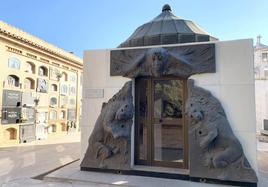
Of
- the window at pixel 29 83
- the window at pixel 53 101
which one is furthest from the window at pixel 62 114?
the window at pixel 29 83

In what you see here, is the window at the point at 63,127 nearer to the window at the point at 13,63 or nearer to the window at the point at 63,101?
the window at the point at 63,101

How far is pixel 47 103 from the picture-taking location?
1227 centimetres

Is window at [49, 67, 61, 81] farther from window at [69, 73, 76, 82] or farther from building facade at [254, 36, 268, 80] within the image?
building facade at [254, 36, 268, 80]

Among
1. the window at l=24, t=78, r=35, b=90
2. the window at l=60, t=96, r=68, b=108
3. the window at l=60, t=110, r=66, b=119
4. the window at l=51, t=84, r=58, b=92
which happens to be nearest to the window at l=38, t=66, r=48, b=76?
the window at l=24, t=78, r=35, b=90

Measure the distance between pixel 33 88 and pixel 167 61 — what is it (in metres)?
9.60

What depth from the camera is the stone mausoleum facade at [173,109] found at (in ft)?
11.6

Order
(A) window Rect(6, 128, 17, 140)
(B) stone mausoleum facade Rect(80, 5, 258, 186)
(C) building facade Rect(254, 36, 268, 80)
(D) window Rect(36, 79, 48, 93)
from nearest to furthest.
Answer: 1. (B) stone mausoleum facade Rect(80, 5, 258, 186)
2. (A) window Rect(6, 128, 17, 140)
3. (D) window Rect(36, 79, 48, 93)
4. (C) building facade Rect(254, 36, 268, 80)

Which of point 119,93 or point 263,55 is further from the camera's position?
point 263,55

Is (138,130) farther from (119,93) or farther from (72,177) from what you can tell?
(72,177)

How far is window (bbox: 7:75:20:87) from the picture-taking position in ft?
32.1

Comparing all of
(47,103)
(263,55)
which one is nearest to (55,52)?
(47,103)

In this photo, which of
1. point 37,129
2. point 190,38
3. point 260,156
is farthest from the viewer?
point 37,129

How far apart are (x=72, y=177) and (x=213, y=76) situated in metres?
3.29

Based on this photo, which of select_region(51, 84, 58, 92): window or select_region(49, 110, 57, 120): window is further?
select_region(51, 84, 58, 92): window
